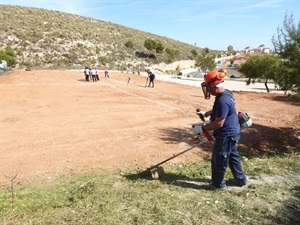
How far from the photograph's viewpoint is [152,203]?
417 centimetres

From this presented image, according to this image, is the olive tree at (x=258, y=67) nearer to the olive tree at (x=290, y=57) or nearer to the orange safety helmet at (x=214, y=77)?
the olive tree at (x=290, y=57)

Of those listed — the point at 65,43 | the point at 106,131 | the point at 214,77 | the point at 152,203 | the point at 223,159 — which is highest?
the point at 214,77

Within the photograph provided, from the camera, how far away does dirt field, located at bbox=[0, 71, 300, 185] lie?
286 inches

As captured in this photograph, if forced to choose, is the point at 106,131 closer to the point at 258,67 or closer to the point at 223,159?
the point at 223,159

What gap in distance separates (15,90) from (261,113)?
13970 millimetres

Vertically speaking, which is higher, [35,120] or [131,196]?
[131,196]

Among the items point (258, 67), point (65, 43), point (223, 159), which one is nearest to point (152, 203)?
point (223, 159)

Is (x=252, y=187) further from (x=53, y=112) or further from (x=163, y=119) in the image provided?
(x=53, y=112)

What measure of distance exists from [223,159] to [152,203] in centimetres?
118

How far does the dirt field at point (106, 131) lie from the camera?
7.27 metres

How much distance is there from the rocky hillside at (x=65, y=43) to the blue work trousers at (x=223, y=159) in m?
36.4

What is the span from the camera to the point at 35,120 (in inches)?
460

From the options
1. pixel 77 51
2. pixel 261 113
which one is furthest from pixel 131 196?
pixel 77 51

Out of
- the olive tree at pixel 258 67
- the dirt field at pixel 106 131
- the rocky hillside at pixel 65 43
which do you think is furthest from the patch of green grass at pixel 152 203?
the rocky hillside at pixel 65 43
